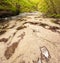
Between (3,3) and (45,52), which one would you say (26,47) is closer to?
(45,52)

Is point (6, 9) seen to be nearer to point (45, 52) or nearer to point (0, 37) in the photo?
point (0, 37)

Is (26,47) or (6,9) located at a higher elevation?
(26,47)

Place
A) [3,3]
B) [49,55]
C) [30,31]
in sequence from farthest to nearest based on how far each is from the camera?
[3,3] < [30,31] < [49,55]

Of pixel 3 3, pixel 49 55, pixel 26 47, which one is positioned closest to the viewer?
pixel 49 55

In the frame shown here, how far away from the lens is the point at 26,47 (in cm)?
309

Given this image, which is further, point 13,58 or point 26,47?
point 26,47

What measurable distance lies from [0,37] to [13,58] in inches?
53.6

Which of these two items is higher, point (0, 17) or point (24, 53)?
point (24, 53)

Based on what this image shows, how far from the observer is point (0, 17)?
702 centimetres

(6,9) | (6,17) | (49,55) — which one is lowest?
(6,17)

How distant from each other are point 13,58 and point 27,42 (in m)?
0.56

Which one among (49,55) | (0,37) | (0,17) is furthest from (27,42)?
(0,17)

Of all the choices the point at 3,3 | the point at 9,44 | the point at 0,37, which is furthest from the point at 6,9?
the point at 9,44

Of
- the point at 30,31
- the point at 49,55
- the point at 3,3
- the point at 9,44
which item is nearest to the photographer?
the point at 49,55
